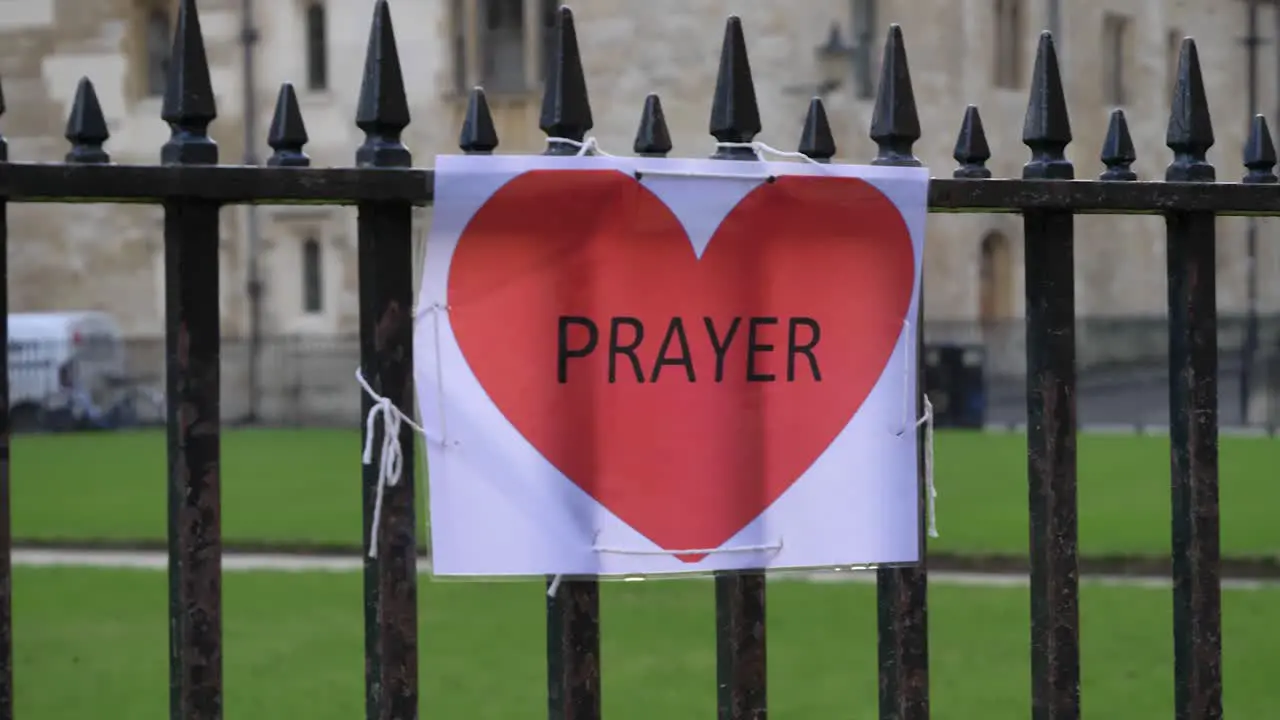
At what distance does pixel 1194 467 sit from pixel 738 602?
35.7 inches

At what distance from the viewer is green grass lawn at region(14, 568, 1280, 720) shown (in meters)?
7.32

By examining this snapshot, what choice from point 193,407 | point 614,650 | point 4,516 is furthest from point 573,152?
point 614,650

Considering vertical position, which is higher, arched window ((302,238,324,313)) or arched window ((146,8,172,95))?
arched window ((146,8,172,95))

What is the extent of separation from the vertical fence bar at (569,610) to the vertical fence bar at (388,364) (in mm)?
225

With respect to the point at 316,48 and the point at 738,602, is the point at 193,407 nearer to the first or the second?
the point at 738,602

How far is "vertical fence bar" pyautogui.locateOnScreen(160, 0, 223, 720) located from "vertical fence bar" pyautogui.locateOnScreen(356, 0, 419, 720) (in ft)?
0.76

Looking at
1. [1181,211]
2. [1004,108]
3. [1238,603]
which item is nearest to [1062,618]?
[1181,211]

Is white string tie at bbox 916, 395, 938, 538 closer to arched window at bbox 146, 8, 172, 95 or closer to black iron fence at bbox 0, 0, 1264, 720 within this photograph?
black iron fence at bbox 0, 0, 1264, 720

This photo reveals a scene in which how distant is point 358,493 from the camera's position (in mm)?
15266

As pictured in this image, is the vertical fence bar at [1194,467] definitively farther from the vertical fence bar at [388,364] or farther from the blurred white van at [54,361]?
the blurred white van at [54,361]

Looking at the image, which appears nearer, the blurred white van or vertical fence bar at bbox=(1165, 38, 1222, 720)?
vertical fence bar at bbox=(1165, 38, 1222, 720)

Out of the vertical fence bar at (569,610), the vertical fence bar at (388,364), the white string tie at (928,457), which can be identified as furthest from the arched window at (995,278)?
the vertical fence bar at (388,364)

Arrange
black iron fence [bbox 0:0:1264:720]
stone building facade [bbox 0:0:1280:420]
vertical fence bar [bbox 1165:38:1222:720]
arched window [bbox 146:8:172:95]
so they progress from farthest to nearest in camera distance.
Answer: arched window [bbox 146:8:172:95], stone building facade [bbox 0:0:1280:420], vertical fence bar [bbox 1165:38:1222:720], black iron fence [bbox 0:0:1264:720]

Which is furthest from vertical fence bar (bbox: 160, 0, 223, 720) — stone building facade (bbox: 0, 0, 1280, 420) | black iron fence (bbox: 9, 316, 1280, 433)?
stone building facade (bbox: 0, 0, 1280, 420)
